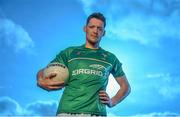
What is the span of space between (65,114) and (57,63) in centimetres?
33

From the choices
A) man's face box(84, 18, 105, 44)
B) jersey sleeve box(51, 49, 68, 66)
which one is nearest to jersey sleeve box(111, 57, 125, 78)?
man's face box(84, 18, 105, 44)

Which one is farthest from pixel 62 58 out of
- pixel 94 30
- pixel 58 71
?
pixel 94 30

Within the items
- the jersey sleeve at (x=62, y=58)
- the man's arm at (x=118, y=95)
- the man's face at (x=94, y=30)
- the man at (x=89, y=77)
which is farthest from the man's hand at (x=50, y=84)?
the man's face at (x=94, y=30)

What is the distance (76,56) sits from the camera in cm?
226

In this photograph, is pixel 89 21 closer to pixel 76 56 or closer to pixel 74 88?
pixel 76 56

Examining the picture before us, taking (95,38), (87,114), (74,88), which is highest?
(95,38)

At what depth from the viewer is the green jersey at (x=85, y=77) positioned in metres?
2.10

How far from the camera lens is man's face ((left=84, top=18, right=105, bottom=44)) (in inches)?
90.0

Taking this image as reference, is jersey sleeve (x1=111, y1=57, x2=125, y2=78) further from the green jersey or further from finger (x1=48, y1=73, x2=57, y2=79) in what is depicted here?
finger (x1=48, y1=73, x2=57, y2=79)

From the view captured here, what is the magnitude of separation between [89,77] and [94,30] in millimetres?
331

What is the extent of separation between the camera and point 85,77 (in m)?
2.15

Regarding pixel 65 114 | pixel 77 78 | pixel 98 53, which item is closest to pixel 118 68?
pixel 98 53

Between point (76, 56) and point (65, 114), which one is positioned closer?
point (65, 114)

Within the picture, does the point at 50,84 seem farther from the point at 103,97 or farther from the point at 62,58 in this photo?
the point at 103,97
